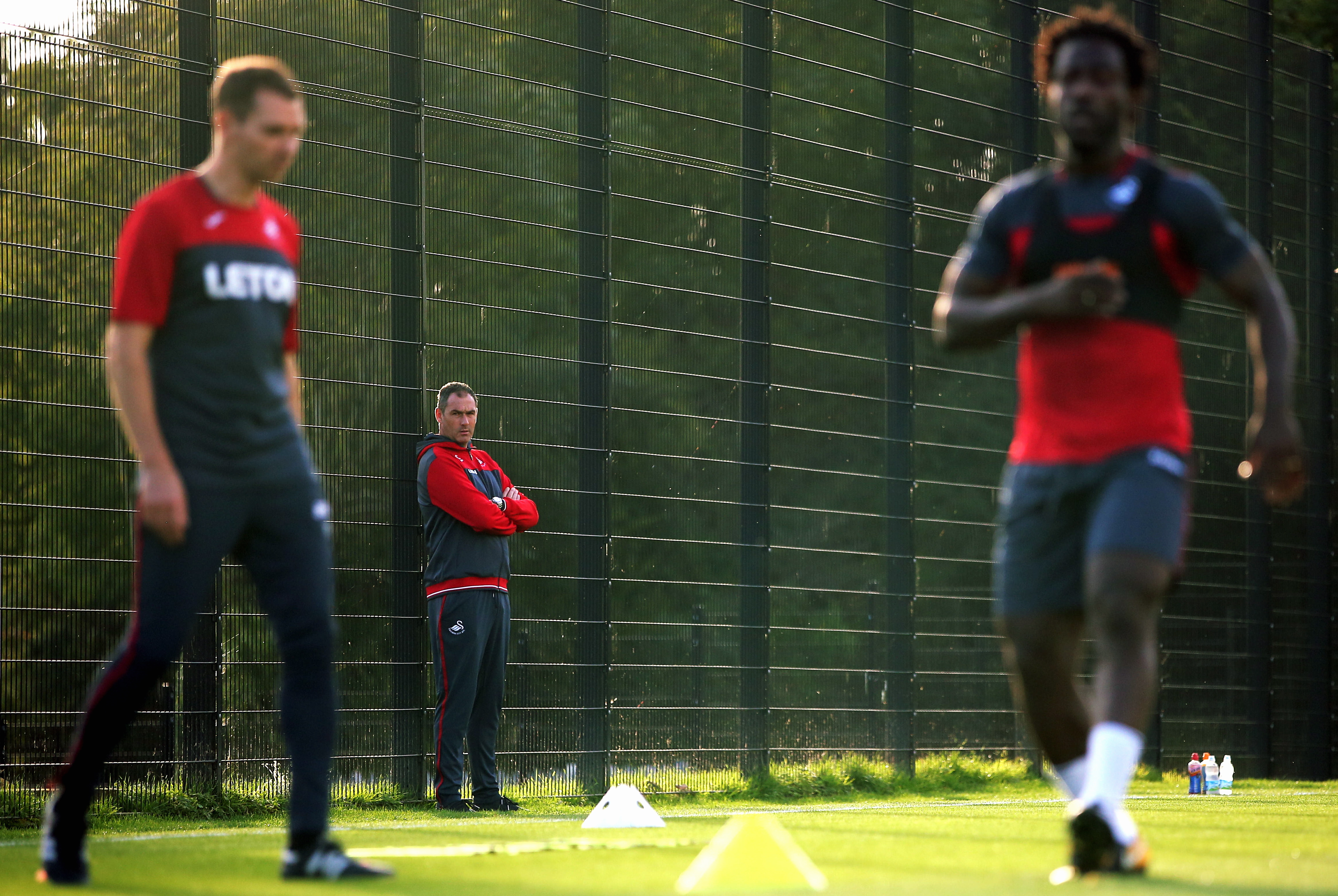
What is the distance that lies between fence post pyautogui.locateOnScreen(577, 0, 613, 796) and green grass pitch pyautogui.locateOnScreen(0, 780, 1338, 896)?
1.10 m

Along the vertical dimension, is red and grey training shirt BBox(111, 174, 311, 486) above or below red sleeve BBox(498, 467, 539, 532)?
above

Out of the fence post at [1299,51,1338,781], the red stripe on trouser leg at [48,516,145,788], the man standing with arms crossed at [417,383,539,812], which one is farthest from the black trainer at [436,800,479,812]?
the fence post at [1299,51,1338,781]

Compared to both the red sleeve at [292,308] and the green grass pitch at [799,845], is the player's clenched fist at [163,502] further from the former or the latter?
the green grass pitch at [799,845]

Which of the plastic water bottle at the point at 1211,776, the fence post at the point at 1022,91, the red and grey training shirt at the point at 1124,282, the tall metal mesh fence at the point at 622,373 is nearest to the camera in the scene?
the red and grey training shirt at the point at 1124,282

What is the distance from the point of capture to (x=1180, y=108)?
1427 cm

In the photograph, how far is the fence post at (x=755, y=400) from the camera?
36.4 ft

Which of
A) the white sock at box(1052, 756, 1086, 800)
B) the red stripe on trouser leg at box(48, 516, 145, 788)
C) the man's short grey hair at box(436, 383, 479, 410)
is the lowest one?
the white sock at box(1052, 756, 1086, 800)

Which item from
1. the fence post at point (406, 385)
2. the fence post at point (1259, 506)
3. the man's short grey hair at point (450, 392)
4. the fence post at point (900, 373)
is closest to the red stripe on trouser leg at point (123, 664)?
the man's short grey hair at point (450, 392)

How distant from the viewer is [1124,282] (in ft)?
13.5

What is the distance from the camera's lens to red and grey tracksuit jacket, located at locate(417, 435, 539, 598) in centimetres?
902

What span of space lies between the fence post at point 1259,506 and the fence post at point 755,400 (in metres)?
5.12

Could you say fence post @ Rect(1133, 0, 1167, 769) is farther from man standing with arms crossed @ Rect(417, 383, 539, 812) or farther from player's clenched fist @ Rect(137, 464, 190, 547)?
player's clenched fist @ Rect(137, 464, 190, 547)

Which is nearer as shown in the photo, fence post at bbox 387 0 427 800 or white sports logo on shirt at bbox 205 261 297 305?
white sports logo on shirt at bbox 205 261 297 305

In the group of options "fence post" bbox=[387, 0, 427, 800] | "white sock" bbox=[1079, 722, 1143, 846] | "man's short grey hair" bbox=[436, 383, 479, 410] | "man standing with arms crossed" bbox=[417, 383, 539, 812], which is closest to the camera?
"white sock" bbox=[1079, 722, 1143, 846]
